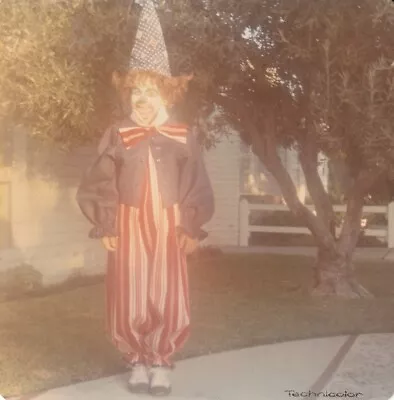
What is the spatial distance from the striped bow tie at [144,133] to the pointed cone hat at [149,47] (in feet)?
0.68

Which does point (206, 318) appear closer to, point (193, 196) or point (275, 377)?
point (275, 377)

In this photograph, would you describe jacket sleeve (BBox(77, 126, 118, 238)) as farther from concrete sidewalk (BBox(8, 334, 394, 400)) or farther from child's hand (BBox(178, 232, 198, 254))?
concrete sidewalk (BBox(8, 334, 394, 400))

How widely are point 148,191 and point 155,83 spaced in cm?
41

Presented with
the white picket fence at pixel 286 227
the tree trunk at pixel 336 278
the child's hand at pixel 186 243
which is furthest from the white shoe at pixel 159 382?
the tree trunk at pixel 336 278

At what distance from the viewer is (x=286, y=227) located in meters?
3.26

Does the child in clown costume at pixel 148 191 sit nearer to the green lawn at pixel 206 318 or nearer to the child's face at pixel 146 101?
the child's face at pixel 146 101

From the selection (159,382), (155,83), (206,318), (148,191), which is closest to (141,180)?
(148,191)

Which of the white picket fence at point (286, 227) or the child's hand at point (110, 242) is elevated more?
the white picket fence at point (286, 227)

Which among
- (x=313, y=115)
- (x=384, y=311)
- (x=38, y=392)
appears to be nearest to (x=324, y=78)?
(x=313, y=115)

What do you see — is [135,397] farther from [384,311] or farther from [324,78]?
[324,78]

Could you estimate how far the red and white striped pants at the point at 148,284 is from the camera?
2.96 metres

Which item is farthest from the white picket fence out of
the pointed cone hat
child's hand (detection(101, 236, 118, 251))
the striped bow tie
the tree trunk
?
the pointed cone hat

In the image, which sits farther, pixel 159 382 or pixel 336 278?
pixel 336 278

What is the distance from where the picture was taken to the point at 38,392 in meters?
3.11
